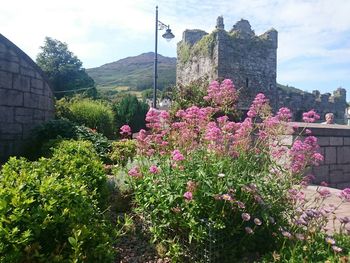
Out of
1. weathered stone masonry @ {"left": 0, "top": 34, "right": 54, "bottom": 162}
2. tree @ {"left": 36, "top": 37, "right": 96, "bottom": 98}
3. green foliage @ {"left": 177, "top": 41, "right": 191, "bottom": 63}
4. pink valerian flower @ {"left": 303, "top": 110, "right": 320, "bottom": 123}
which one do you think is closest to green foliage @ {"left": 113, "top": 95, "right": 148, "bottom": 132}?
green foliage @ {"left": 177, "top": 41, "right": 191, "bottom": 63}

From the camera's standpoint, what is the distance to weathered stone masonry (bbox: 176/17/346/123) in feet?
72.9

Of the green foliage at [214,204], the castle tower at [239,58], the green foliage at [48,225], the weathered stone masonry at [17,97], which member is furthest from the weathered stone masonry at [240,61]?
the green foliage at [48,225]

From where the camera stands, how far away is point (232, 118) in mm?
8625

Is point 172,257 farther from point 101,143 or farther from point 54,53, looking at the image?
point 54,53

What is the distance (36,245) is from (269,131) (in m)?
2.20

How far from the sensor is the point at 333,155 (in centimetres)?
650

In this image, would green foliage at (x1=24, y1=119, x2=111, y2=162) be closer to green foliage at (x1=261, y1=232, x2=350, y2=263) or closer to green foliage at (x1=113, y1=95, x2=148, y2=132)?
green foliage at (x1=261, y1=232, x2=350, y2=263)

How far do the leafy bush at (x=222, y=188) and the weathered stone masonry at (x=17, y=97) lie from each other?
15.9ft

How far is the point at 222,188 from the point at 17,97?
5990 mm

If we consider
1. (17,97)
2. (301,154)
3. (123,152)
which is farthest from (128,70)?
(301,154)

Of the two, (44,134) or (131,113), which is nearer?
(44,134)

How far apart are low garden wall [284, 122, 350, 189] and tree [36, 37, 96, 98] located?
30.4 metres

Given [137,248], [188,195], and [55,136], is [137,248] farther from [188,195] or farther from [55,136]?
[55,136]

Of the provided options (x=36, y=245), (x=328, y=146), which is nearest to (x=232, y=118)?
(x=328, y=146)
